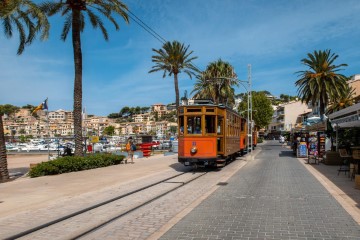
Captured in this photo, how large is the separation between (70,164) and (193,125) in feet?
20.5

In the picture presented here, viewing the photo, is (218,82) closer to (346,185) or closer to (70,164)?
(70,164)

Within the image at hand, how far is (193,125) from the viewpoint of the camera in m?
17.9

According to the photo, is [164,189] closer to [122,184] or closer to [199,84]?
[122,184]

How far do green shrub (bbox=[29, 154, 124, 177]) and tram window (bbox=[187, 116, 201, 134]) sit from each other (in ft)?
18.8

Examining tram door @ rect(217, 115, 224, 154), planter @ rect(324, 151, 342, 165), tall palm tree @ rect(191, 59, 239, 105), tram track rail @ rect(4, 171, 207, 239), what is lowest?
tram track rail @ rect(4, 171, 207, 239)

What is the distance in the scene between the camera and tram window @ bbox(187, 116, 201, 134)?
17859 mm

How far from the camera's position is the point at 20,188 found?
12633 mm

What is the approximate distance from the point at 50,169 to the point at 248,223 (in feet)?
38.9

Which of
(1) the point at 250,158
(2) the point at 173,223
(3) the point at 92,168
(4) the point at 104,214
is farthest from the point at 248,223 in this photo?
(1) the point at 250,158

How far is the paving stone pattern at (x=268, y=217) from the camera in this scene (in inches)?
250

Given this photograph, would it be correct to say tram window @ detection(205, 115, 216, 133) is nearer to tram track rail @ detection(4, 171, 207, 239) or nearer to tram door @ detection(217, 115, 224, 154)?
tram door @ detection(217, 115, 224, 154)

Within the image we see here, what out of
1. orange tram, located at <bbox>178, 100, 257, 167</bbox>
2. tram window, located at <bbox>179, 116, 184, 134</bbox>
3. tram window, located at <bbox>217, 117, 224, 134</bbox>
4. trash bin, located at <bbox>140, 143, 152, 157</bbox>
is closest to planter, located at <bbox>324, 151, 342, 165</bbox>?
orange tram, located at <bbox>178, 100, 257, 167</bbox>

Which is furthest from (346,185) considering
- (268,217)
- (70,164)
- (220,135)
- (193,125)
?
(70,164)

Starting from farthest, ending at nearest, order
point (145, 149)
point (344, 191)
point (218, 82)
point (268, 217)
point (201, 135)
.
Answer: point (218, 82) → point (145, 149) → point (201, 135) → point (344, 191) → point (268, 217)
